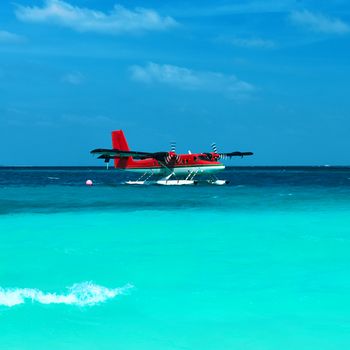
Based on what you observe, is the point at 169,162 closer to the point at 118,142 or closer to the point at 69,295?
the point at 118,142

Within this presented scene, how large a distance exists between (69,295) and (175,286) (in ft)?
7.43

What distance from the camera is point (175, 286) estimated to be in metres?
10.9

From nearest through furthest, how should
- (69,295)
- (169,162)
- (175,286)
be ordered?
1. (69,295)
2. (175,286)
3. (169,162)

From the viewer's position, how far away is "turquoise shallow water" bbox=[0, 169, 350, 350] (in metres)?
8.02

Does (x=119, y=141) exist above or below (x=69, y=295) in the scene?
above

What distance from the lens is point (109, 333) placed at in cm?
813

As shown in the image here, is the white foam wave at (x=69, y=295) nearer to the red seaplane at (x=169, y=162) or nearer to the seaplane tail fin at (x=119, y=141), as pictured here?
the red seaplane at (x=169, y=162)

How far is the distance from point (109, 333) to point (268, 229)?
1223 centimetres

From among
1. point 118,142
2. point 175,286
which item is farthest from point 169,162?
point 175,286

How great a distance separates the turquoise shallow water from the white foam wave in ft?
0.07

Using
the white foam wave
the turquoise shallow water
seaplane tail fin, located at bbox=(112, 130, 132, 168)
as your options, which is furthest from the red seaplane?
the white foam wave

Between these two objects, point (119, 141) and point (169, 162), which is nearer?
point (169, 162)

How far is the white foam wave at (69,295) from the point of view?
9656mm

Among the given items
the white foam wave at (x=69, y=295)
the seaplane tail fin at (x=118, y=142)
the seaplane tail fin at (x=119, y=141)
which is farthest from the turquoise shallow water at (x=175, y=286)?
the seaplane tail fin at (x=119, y=141)
